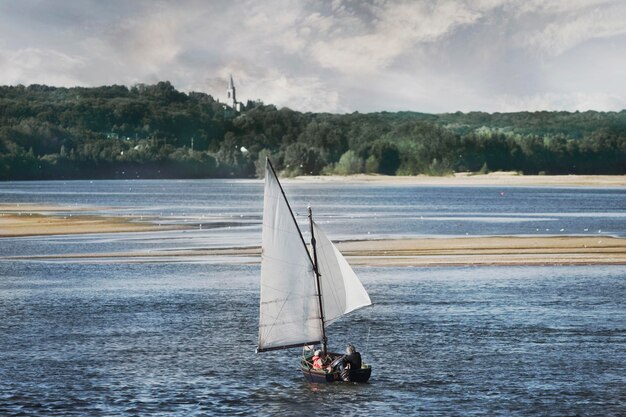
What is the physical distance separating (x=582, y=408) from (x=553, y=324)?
55.8ft

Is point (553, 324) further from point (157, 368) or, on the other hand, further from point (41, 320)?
point (41, 320)

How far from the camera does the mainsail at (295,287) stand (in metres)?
42.8

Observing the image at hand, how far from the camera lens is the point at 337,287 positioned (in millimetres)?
43531

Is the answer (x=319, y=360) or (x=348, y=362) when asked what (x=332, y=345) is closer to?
(x=319, y=360)

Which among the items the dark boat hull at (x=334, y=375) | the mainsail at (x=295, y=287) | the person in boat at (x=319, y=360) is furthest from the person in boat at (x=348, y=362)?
the mainsail at (x=295, y=287)

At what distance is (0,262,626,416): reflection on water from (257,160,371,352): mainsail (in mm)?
1817

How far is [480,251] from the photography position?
91188 mm

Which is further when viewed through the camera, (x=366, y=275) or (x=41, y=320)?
(x=366, y=275)

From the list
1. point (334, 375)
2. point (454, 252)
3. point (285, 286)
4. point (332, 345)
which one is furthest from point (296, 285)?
point (454, 252)

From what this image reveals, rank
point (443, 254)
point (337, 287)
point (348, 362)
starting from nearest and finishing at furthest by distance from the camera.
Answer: point (348, 362), point (337, 287), point (443, 254)

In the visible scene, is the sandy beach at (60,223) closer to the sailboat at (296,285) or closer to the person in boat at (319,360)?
the sailboat at (296,285)


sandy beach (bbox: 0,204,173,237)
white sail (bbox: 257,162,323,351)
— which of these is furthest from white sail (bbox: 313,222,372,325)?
sandy beach (bbox: 0,204,173,237)

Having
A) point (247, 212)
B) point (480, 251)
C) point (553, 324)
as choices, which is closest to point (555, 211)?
point (247, 212)

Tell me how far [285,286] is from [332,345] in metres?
6.58
